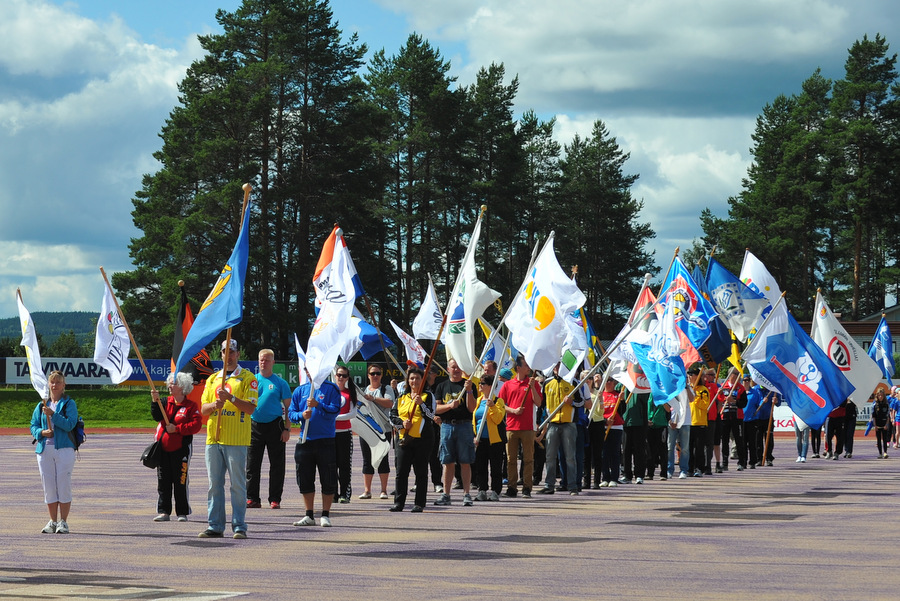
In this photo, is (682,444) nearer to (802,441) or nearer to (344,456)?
(802,441)

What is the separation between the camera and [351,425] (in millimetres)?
17297

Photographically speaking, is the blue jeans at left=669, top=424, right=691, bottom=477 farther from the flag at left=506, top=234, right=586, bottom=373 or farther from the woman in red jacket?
the woman in red jacket

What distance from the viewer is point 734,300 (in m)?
29.2

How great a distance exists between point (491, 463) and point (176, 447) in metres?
5.14

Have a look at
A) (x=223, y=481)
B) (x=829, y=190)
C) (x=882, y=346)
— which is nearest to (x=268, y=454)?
(x=223, y=481)

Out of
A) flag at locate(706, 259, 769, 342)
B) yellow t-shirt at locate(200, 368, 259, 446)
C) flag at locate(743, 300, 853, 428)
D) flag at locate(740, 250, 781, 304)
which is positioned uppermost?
flag at locate(740, 250, 781, 304)

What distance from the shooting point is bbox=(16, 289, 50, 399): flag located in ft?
46.1

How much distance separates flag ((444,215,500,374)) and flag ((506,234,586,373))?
514 mm

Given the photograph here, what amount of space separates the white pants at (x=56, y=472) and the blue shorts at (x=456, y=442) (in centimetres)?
537

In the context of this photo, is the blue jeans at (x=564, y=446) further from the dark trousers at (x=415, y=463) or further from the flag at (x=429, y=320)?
the flag at (x=429, y=320)

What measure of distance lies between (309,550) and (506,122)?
7394 centimetres

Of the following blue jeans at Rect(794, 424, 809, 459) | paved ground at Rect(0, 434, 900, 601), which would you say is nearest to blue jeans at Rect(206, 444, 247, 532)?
paved ground at Rect(0, 434, 900, 601)

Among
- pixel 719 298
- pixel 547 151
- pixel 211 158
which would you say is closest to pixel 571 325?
pixel 719 298

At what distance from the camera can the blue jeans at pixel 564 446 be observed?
18.9 metres
